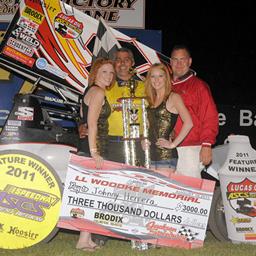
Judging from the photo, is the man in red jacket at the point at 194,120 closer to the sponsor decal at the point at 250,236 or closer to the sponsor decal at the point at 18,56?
the sponsor decal at the point at 250,236

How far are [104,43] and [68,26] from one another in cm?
37

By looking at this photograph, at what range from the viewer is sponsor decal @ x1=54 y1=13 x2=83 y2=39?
5988 mm

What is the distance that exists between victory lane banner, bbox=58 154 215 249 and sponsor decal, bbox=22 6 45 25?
1.36 meters

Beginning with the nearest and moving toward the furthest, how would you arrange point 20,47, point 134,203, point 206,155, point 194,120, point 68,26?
1. point 134,203
2. point 206,155
3. point 194,120
4. point 20,47
5. point 68,26

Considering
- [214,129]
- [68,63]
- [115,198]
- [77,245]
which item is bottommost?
[77,245]

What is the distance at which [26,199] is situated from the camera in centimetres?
553

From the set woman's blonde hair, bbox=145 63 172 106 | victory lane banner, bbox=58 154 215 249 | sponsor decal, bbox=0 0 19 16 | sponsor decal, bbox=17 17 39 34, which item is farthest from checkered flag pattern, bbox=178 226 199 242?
sponsor decal, bbox=0 0 19 16

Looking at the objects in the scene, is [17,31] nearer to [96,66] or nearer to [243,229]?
[96,66]

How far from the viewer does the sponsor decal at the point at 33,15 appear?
5.91m

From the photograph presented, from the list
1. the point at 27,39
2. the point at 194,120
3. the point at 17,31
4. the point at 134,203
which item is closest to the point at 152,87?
the point at 194,120

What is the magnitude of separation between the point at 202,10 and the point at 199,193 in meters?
5.50

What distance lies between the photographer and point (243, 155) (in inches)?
236

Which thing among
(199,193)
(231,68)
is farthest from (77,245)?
(231,68)

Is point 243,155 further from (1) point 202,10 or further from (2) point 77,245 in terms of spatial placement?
(1) point 202,10
